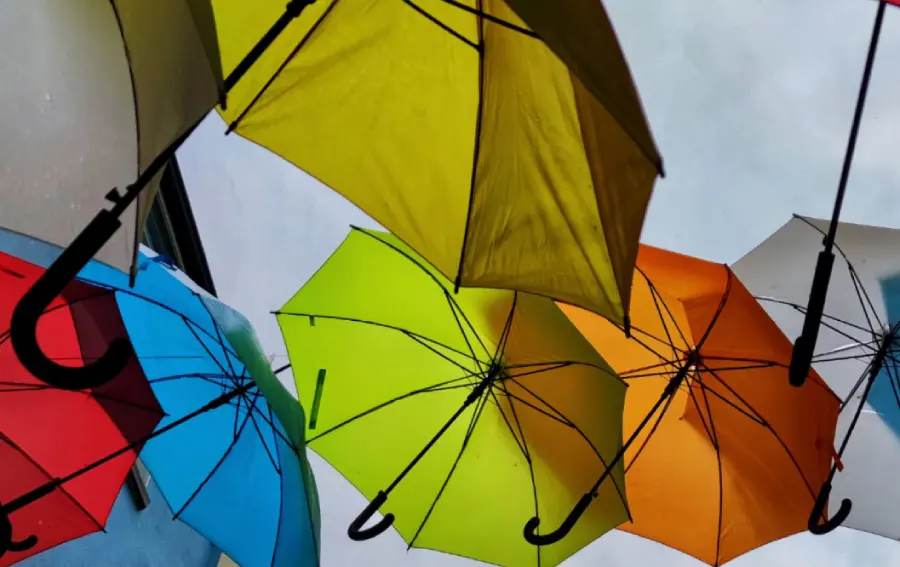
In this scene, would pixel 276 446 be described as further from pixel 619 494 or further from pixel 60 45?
pixel 60 45

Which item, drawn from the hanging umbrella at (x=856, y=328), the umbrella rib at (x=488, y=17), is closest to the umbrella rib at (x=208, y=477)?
the umbrella rib at (x=488, y=17)

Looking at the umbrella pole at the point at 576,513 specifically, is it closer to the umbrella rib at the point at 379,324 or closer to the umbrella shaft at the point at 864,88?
the umbrella rib at the point at 379,324

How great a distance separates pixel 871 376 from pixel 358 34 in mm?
2795

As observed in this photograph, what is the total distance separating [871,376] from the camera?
11.6 ft

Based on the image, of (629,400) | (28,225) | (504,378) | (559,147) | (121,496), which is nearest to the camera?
(559,147)

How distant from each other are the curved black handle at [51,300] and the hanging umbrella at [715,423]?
2.42 metres

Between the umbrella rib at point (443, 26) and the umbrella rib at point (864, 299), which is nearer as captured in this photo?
the umbrella rib at point (443, 26)

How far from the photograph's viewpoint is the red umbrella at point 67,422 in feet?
8.50

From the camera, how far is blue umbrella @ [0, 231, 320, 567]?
271 cm

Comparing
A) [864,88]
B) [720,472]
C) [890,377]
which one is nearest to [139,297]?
[864,88]

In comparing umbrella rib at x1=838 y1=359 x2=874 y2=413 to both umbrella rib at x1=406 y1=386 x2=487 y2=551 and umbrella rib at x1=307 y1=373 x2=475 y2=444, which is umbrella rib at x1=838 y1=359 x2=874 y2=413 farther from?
umbrella rib at x1=307 y1=373 x2=475 y2=444

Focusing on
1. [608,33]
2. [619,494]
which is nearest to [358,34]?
[608,33]

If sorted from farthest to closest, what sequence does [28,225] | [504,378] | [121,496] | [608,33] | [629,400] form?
[121,496], [629,400], [504,378], [28,225], [608,33]

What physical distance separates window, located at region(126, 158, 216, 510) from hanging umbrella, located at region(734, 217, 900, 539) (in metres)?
3.49
